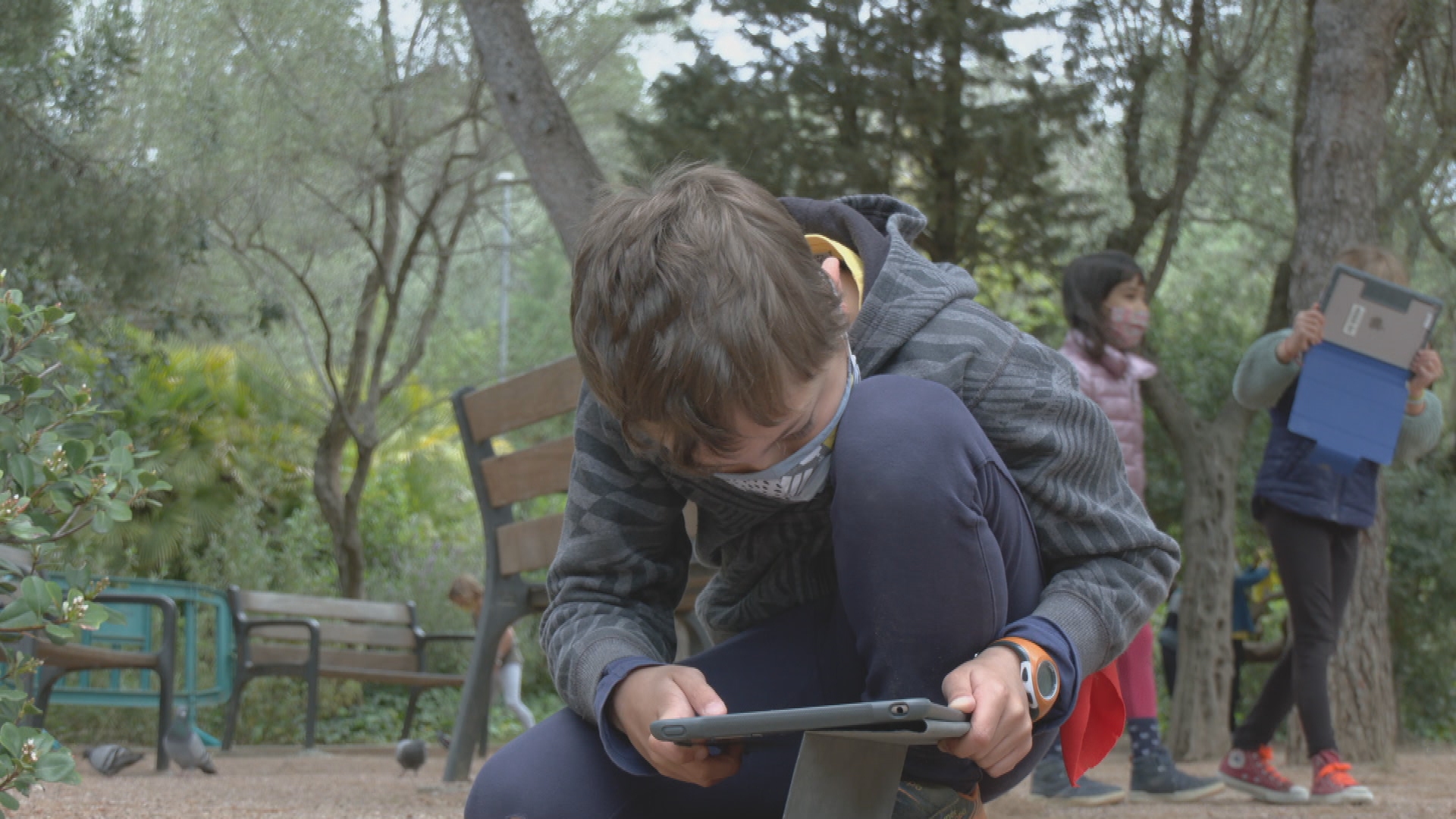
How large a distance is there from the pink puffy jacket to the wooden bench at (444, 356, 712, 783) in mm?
1364

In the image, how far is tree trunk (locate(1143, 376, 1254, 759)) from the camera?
6.12 m

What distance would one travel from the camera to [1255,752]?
357 centimetres

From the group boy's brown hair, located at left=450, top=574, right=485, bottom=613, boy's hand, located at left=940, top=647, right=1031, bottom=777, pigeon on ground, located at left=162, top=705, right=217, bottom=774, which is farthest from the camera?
boy's brown hair, located at left=450, top=574, right=485, bottom=613

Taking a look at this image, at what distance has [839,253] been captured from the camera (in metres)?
1.54

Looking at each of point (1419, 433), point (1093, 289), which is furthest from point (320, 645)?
point (1419, 433)

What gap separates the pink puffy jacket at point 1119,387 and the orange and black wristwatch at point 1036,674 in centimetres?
266

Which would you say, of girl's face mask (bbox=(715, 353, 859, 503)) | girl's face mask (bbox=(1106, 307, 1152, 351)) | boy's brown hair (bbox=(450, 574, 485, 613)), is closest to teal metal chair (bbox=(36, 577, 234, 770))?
boy's brown hair (bbox=(450, 574, 485, 613))

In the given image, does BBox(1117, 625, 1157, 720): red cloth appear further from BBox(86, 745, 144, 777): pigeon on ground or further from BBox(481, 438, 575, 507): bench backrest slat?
BBox(86, 745, 144, 777): pigeon on ground

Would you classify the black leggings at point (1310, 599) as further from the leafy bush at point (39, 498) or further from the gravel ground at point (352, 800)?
the leafy bush at point (39, 498)

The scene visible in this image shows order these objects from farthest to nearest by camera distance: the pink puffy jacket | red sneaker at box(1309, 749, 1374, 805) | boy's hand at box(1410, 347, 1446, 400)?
the pink puffy jacket, boy's hand at box(1410, 347, 1446, 400), red sneaker at box(1309, 749, 1374, 805)

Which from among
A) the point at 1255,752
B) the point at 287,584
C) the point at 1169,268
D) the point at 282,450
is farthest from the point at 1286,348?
the point at 282,450

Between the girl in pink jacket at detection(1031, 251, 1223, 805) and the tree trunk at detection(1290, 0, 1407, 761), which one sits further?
the tree trunk at detection(1290, 0, 1407, 761)

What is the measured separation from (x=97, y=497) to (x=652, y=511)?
71 centimetres

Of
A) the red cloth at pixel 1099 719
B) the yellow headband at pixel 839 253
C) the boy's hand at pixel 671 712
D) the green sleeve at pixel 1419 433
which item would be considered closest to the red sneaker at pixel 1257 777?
the green sleeve at pixel 1419 433
